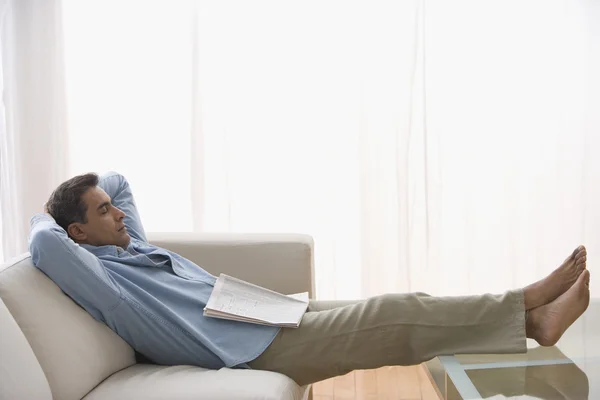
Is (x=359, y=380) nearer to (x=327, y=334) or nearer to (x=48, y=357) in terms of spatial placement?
(x=327, y=334)

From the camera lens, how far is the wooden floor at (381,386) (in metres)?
3.08

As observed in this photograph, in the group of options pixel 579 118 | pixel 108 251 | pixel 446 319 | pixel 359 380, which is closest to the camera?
pixel 446 319

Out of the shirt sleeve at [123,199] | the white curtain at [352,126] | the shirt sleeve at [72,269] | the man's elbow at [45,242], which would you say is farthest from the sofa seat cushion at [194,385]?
the white curtain at [352,126]

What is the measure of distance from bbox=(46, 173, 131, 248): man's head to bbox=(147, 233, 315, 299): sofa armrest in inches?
19.7

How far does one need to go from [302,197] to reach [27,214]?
56.5 inches

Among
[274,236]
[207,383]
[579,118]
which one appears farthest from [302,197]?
[207,383]

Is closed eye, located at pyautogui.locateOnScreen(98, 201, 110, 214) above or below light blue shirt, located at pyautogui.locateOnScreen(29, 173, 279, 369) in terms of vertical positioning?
above

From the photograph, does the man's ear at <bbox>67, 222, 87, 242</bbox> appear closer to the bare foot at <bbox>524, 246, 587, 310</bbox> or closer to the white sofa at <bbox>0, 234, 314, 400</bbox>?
the white sofa at <bbox>0, 234, 314, 400</bbox>

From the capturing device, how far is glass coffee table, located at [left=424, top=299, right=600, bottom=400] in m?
1.87

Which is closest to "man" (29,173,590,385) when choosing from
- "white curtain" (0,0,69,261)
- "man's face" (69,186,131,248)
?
"man's face" (69,186,131,248)

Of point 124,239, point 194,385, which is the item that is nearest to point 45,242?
point 124,239

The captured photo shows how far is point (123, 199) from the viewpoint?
9.10ft

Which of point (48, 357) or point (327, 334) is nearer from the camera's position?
point (48, 357)

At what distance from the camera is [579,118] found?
3674mm
